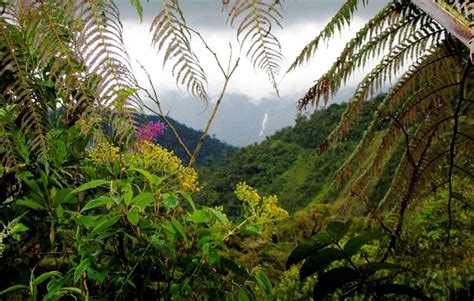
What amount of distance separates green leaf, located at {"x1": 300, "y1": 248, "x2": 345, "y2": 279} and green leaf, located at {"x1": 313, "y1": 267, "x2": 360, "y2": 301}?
43 millimetres

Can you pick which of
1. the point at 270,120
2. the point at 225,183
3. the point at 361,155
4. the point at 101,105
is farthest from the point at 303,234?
the point at 270,120

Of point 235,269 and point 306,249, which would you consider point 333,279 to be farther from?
point 235,269

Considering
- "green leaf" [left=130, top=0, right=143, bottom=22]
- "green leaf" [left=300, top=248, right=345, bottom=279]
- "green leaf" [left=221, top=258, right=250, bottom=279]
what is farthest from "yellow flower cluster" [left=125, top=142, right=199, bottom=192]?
"green leaf" [left=130, top=0, right=143, bottom=22]

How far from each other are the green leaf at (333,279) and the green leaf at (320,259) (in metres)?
0.04

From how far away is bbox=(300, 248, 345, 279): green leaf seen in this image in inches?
72.6

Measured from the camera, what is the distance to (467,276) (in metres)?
2.72

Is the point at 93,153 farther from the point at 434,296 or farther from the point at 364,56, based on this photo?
the point at 434,296

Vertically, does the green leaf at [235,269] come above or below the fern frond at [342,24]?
below

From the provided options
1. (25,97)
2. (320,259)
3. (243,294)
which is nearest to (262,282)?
(243,294)

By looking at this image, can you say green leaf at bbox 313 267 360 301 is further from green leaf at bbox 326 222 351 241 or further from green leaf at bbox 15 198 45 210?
green leaf at bbox 15 198 45 210

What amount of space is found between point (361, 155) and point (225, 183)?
114 ft

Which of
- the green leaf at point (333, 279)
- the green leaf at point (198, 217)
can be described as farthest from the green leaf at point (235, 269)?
the green leaf at point (333, 279)

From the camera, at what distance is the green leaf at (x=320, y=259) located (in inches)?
72.6

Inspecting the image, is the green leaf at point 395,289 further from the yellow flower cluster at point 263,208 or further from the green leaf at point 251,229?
the green leaf at point 251,229
